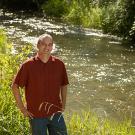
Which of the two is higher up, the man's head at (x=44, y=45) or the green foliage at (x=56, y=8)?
the man's head at (x=44, y=45)

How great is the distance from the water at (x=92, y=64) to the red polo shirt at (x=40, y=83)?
211 centimetres

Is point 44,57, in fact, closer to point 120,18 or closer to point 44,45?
point 44,45

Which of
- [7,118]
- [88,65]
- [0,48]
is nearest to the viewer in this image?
[7,118]

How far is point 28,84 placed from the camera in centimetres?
561

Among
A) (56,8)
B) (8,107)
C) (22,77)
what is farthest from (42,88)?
(56,8)

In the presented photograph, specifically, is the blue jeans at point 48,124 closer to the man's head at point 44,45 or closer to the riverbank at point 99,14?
the man's head at point 44,45

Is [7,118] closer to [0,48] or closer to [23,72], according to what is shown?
[23,72]

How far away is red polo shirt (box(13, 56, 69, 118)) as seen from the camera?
18.1ft

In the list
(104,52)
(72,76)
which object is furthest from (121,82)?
(104,52)

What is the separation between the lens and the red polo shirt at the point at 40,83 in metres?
5.52

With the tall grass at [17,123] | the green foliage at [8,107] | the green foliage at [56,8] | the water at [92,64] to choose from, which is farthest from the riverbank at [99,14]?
the tall grass at [17,123]

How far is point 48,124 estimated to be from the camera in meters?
5.70

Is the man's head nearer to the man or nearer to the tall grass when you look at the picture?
the man

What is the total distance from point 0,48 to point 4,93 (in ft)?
8.97
